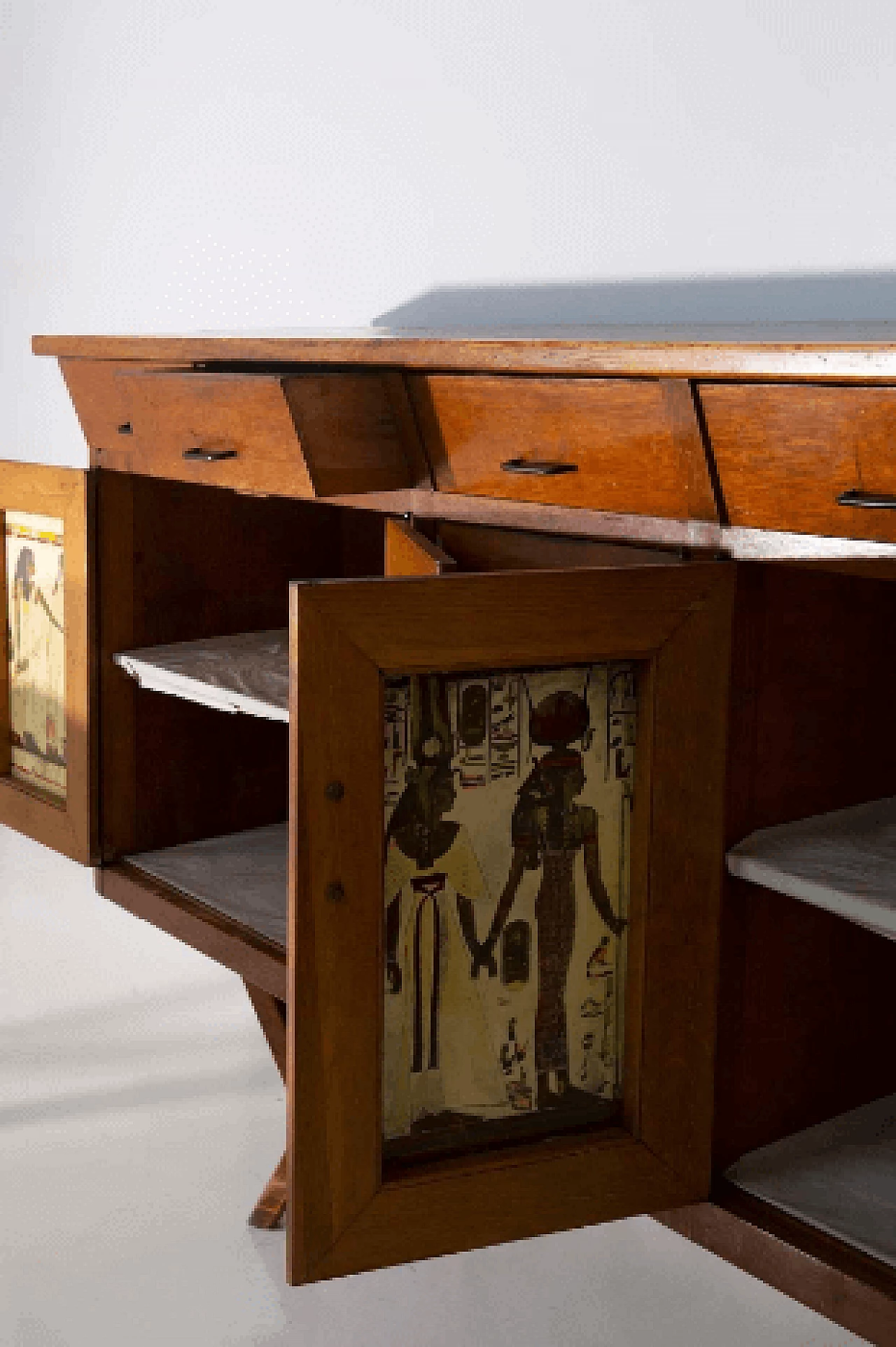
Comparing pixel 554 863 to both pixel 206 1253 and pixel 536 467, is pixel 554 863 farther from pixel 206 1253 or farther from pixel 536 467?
pixel 206 1253

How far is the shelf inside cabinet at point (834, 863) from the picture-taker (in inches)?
70.1

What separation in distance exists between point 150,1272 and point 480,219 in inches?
81.1

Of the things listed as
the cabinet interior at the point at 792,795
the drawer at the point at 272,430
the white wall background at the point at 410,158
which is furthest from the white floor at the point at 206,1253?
the white wall background at the point at 410,158

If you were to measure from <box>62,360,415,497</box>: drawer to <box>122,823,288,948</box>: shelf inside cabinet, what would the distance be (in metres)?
0.69

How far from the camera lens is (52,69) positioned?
4.92 metres

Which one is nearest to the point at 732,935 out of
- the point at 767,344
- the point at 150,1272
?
the point at 767,344

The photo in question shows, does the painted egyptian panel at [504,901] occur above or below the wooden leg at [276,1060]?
above

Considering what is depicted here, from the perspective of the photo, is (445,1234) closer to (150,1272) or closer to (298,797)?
(298,797)

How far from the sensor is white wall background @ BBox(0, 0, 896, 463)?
2730 mm

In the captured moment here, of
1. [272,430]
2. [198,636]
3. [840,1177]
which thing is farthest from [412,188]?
[840,1177]

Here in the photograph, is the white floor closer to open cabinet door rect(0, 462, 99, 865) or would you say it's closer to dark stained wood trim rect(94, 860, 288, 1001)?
dark stained wood trim rect(94, 860, 288, 1001)

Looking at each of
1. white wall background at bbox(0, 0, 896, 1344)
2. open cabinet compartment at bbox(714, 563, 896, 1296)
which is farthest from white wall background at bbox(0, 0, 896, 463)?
open cabinet compartment at bbox(714, 563, 896, 1296)

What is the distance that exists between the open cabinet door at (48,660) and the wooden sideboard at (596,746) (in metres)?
0.58

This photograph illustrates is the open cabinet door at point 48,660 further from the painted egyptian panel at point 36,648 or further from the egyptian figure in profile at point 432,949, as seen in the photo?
the egyptian figure in profile at point 432,949
